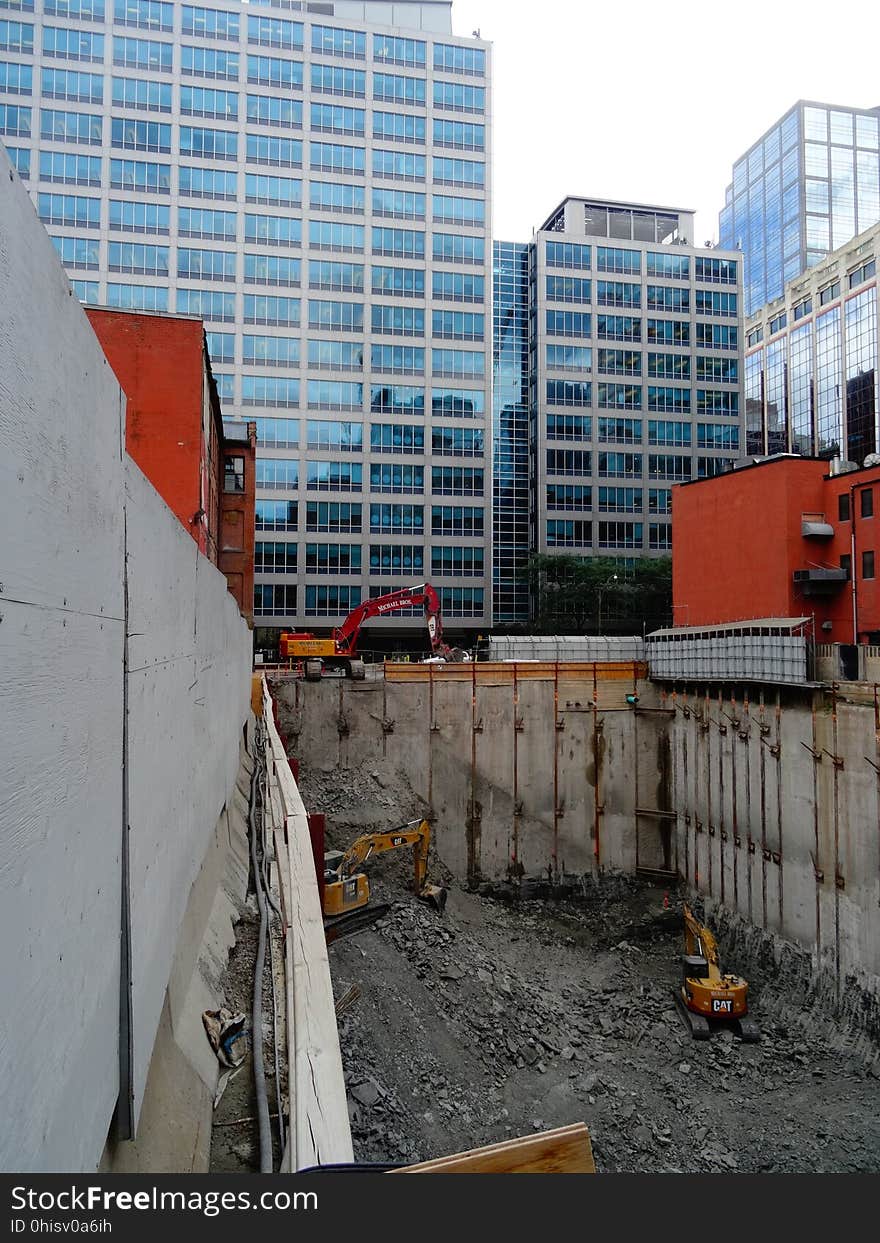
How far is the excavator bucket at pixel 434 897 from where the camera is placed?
25.2m

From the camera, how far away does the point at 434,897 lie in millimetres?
25281

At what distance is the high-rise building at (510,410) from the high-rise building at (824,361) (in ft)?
101

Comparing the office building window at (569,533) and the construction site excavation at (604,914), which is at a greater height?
the office building window at (569,533)

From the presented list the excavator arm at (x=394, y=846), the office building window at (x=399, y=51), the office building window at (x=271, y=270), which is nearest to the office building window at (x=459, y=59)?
the office building window at (x=399, y=51)

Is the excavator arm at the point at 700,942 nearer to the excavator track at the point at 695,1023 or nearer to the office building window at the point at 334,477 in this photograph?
the excavator track at the point at 695,1023

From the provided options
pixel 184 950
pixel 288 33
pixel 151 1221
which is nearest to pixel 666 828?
pixel 184 950

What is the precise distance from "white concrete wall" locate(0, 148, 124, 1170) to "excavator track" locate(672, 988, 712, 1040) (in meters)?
21.7

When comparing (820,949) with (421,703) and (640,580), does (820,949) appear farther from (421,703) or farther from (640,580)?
(640,580)

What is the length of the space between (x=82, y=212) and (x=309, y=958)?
62758 mm

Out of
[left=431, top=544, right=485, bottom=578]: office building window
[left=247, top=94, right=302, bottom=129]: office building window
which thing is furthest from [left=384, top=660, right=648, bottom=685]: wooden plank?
[left=247, top=94, right=302, bottom=129]: office building window

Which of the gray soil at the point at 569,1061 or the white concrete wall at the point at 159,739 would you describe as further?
the gray soil at the point at 569,1061

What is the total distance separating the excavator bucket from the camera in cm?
2525

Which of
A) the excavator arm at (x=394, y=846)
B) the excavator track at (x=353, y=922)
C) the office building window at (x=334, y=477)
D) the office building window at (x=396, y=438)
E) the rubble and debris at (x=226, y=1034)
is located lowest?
the excavator track at (x=353, y=922)

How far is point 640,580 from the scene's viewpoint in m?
60.6
